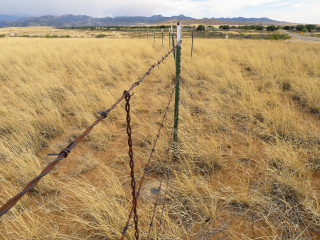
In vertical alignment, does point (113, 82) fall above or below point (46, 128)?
above

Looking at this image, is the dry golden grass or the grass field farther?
the dry golden grass

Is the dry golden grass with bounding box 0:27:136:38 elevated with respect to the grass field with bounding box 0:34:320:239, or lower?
elevated

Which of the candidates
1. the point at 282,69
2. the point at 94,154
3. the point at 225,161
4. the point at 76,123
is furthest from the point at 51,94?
the point at 282,69

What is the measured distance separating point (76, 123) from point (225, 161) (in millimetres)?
3016

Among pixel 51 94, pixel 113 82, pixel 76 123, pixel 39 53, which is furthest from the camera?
pixel 39 53

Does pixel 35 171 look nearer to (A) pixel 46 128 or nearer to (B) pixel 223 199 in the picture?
(A) pixel 46 128

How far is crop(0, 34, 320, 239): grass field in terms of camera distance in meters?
2.00

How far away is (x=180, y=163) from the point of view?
2898 mm

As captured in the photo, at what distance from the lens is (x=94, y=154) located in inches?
130

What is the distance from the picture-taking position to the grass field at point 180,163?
2.00m

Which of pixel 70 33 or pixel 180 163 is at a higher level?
pixel 70 33

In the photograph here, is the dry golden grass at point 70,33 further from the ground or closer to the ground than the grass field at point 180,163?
further from the ground

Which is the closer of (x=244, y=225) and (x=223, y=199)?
(x=244, y=225)

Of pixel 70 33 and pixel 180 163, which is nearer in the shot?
pixel 180 163
